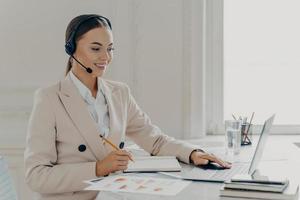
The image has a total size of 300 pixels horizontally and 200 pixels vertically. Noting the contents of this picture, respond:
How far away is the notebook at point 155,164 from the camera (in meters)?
1.84

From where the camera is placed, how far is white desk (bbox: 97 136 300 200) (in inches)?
59.9

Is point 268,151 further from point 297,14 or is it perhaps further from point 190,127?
point 297,14

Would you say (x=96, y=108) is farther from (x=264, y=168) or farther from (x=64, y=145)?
(x=264, y=168)

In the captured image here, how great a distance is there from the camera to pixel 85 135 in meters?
1.96

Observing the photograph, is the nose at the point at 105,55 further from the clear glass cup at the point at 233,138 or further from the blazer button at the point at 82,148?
the clear glass cup at the point at 233,138

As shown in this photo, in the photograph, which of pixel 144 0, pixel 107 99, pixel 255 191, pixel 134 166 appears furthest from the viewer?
pixel 144 0

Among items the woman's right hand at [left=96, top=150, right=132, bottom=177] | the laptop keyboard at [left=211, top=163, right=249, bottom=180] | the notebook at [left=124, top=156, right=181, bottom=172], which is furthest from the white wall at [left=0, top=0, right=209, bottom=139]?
the woman's right hand at [left=96, top=150, right=132, bottom=177]

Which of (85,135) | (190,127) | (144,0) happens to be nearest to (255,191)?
(85,135)

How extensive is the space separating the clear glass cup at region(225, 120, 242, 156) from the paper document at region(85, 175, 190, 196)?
1.92ft

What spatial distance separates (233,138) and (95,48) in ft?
2.27

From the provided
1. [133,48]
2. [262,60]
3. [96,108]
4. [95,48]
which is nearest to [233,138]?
[96,108]

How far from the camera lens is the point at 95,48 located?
203 cm

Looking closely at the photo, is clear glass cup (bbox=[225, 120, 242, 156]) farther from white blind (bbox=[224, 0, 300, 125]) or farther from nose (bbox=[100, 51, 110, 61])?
white blind (bbox=[224, 0, 300, 125])

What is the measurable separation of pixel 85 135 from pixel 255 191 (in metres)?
0.72
